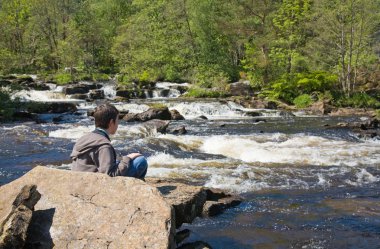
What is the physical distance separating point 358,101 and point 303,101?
372 centimetres

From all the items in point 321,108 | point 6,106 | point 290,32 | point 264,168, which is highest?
point 290,32

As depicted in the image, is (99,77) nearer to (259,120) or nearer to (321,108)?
(321,108)

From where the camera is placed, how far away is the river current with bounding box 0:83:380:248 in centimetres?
722

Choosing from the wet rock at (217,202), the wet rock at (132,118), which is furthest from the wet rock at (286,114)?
the wet rock at (217,202)

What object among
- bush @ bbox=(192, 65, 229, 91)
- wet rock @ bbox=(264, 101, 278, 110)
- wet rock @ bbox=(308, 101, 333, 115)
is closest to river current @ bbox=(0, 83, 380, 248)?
wet rock @ bbox=(308, 101, 333, 115)

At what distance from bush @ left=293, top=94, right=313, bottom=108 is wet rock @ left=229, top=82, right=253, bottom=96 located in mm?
5341

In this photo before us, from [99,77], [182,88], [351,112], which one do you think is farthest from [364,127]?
[99,77]

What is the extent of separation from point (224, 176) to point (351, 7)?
947 inches

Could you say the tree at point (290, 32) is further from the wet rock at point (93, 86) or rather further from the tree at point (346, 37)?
the wet rock at point (93, 86)

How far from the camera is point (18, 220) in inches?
172

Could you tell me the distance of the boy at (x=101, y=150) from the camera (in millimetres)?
5121

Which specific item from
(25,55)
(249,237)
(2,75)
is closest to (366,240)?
(249,237)

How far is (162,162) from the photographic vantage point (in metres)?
12.9

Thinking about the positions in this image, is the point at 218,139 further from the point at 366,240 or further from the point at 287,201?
the point at 366,240
